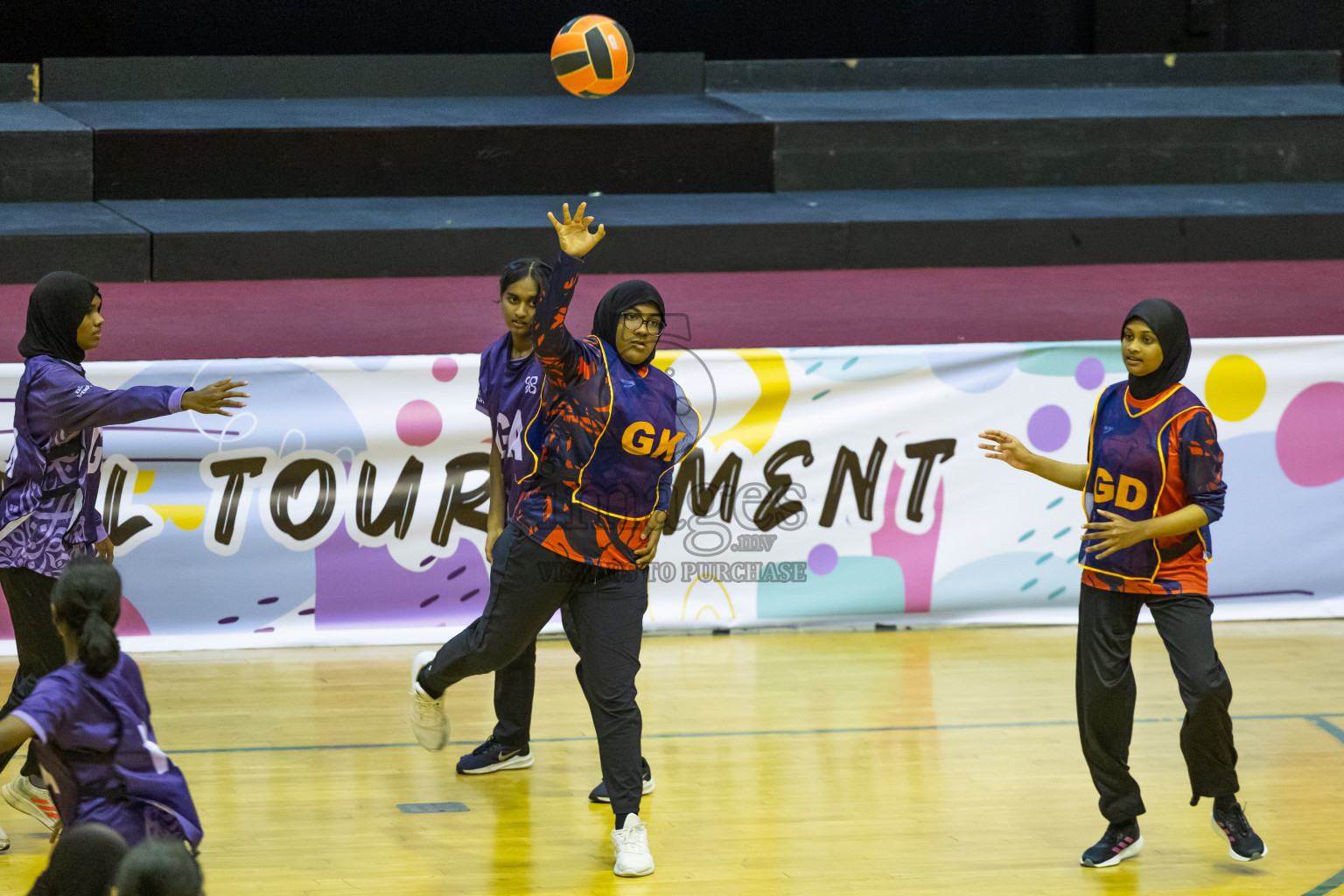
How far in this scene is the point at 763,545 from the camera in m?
6.62

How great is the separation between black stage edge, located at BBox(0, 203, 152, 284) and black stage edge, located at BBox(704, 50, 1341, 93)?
486cm

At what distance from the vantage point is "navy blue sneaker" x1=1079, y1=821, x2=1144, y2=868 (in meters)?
4.41

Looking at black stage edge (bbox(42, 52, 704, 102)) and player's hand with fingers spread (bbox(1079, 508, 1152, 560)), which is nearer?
player's hand with fingers spread (bbox(1079, 508, 1152, 560))

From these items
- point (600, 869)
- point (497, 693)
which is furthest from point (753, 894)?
point (497, 693)

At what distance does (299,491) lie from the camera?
6379 mm

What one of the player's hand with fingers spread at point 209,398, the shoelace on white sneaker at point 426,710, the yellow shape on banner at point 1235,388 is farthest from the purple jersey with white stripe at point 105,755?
the yellow shape on banner at point 1235,388

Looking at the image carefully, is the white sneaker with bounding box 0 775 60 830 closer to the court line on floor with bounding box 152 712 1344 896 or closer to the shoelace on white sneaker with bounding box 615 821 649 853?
the court line on floor with bounding box 152 712 1344 896

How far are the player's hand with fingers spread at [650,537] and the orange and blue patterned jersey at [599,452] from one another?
0.07 feet

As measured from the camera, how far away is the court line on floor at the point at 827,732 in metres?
5.31

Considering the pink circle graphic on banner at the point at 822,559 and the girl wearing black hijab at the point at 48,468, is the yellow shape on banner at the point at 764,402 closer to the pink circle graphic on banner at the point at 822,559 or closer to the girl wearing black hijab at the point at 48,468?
the pink circle graphic on banner at the point at 822,559

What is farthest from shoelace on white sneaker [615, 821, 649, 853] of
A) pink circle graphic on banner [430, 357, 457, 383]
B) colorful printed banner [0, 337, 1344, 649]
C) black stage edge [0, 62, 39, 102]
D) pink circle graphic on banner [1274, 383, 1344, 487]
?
black stage edge [0, 62, 39, 102]

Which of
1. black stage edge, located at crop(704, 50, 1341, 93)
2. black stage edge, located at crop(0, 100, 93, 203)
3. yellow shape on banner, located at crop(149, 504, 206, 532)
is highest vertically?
black stage edge, located at crop(704, 50, 1341, 93)

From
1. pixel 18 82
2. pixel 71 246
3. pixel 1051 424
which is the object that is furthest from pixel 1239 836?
Result: pixel 18 82

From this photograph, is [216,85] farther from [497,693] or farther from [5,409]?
[497,693]
